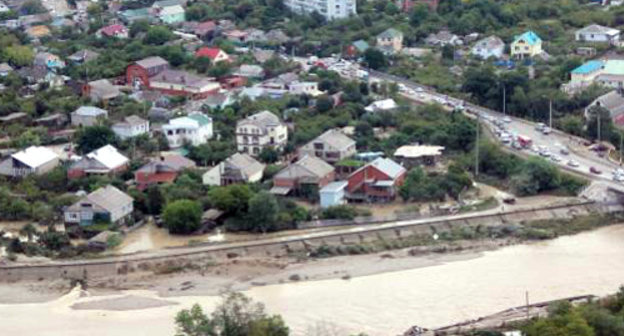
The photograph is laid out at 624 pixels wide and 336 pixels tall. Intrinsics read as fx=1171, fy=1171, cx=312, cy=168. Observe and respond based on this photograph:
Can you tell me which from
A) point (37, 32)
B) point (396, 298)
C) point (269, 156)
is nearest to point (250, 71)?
point (269, 156)

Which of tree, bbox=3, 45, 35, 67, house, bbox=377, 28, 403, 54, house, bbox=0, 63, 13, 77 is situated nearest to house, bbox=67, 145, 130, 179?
house, bbox=0, 63, 13, 77

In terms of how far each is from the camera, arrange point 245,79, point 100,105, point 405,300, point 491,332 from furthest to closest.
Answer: point 245,79 < point 100,105 < point 405,300 < point 491,332

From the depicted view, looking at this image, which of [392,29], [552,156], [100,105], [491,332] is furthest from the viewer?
[392,29]

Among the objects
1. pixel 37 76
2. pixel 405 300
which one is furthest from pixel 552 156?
pixel 37 76

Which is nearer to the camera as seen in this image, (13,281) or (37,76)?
(13,281)

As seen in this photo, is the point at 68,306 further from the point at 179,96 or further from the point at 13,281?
the point at 179,96

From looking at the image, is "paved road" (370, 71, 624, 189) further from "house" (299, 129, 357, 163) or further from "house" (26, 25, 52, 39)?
"house" (26, 25, 52, 39)

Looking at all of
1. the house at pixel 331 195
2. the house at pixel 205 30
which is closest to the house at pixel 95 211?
the house at pixel 331 195
